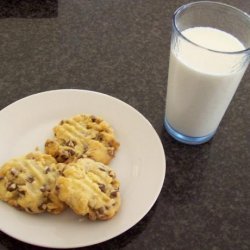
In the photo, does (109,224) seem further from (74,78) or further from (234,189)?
(74,78)

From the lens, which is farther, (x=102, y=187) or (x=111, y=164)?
(x=111, y=164)

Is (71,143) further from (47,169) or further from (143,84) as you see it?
(143,84)

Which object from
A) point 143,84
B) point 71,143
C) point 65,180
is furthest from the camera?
point 143,84

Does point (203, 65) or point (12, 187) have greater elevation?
point (203, 65)

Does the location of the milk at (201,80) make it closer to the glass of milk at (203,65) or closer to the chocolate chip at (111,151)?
the glass of milk at (203,65)

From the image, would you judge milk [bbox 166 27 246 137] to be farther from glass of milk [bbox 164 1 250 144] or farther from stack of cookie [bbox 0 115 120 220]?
stack of cookie [bbox 0 115 120 220]

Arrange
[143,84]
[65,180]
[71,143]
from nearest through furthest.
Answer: [65,180], [71,143], [143,84]

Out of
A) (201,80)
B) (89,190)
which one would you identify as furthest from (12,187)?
(201,80)

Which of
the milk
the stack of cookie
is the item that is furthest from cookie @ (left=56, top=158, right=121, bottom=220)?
the milk
